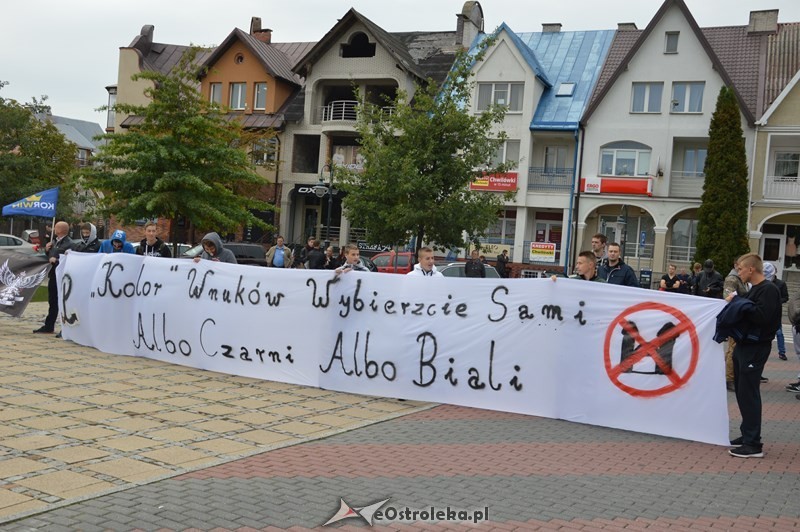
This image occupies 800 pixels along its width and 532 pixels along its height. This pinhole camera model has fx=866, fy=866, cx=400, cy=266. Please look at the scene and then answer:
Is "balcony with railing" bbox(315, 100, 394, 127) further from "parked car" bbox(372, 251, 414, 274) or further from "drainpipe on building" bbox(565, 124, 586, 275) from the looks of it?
"parked car" bbox(372, 251, 414, 274)

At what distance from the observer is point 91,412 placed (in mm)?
8039

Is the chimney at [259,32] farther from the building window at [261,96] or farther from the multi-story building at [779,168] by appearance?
the multi-story building at [779,168]

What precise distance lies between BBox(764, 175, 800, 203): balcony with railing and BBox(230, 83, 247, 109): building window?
26.8m

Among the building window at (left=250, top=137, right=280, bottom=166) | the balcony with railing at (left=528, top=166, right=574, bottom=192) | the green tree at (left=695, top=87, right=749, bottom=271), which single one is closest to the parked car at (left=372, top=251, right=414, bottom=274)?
the green tree at (left=695, top=87, right=749, bottom=271)

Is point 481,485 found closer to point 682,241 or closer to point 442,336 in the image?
point 442,336

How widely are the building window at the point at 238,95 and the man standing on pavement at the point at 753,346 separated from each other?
41.8 m

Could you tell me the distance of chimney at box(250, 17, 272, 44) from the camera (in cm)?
5375

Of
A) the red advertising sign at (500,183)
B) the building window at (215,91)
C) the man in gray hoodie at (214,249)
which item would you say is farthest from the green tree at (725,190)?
the man in gray hoodie at (214,249)

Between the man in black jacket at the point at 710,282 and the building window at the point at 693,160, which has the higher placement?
the building window at the point at 693,160

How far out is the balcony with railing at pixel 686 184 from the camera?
40312 millimetres

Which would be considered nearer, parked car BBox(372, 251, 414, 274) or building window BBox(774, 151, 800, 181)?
parked car BBox(372, 251, 414, 274)

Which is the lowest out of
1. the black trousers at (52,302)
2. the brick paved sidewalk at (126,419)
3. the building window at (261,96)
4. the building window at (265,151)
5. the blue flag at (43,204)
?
the brick paved sidewalk at (126,419)

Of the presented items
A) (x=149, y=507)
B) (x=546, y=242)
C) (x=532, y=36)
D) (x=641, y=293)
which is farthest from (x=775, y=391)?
(x=532, y=36)

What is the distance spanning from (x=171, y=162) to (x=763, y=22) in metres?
29.9
